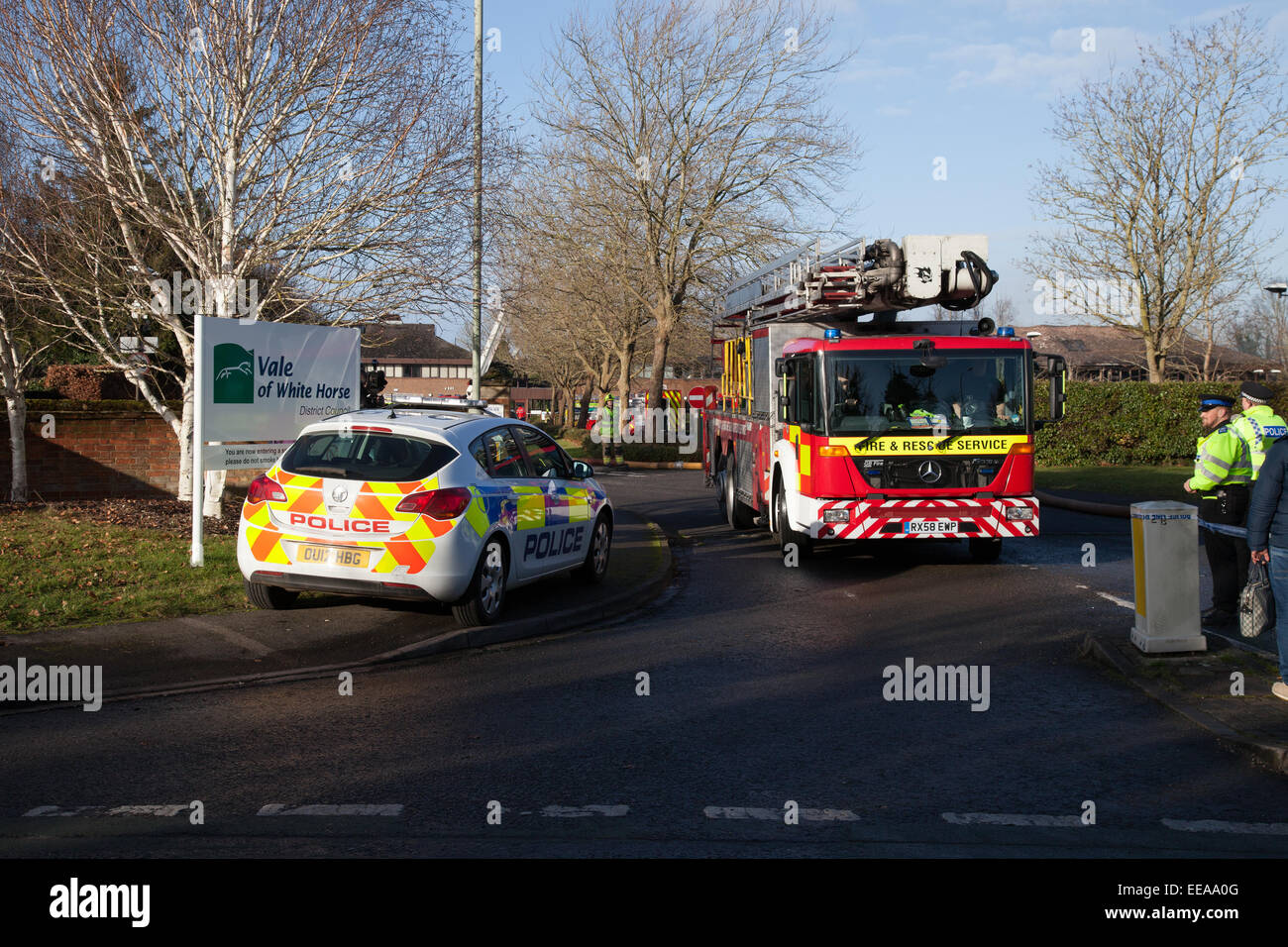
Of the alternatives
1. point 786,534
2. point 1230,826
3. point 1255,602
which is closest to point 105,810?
point 1230,826

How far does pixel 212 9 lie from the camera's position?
1274 cm

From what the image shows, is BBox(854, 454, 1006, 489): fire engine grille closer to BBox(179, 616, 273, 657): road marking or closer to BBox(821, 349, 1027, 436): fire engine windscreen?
BBox(821, 349, 1027, 436): fire engine windscreen

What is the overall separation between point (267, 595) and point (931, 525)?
268 inches

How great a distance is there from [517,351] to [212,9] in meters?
61.6

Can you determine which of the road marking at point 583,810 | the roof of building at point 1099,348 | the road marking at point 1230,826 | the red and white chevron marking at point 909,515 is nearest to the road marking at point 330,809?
the road marking at point 583,810

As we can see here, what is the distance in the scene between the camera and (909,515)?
41.5 feet

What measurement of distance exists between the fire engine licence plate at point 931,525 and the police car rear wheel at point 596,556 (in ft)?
10.6

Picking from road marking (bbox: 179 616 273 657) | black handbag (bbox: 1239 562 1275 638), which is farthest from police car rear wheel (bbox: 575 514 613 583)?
black handbag (bbox: 1239 562 1275 638)

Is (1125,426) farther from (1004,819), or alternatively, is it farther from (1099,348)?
(1099,348)

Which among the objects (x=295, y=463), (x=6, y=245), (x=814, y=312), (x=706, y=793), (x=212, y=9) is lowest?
(x=706, y=793)

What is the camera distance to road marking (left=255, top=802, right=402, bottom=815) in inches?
202

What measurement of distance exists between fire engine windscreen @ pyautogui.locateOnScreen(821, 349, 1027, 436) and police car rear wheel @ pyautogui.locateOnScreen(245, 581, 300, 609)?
5918 mm
